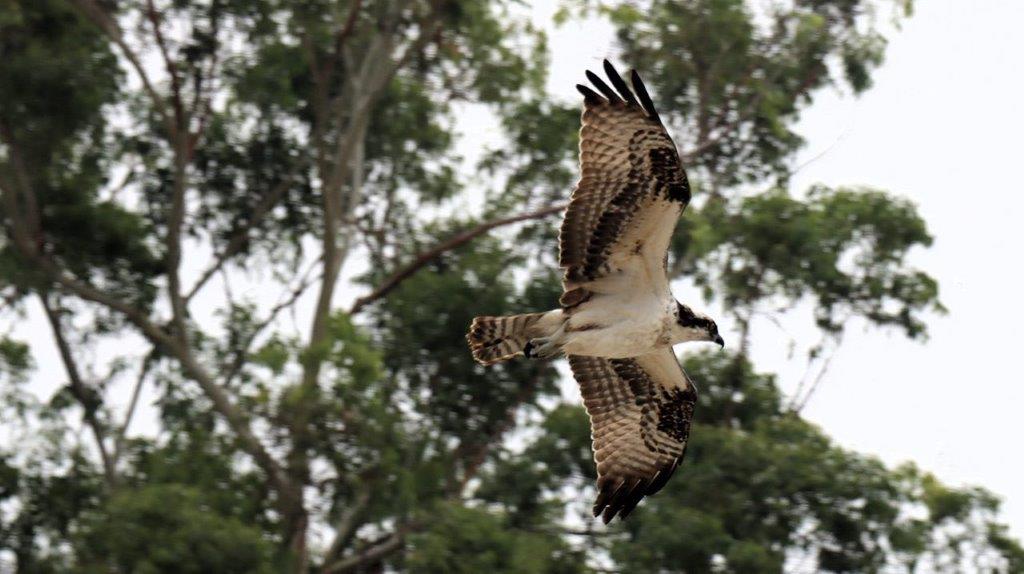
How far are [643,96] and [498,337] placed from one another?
1759 mm

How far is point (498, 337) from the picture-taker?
379 inches

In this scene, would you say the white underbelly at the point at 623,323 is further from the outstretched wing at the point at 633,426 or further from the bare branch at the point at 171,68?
the bare branch at the point at 171,68

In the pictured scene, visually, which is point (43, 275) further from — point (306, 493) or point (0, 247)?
point (306, 493)

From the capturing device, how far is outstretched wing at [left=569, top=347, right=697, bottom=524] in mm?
10055

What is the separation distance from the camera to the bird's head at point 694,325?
29.8ft

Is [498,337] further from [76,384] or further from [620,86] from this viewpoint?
[76,384]

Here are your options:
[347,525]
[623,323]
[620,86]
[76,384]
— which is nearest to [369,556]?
[347,525]

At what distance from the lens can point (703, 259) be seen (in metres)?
15.6

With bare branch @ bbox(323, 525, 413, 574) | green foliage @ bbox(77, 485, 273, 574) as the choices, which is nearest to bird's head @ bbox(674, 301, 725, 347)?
green foliage @ bbox(77, 485, 273, 574)

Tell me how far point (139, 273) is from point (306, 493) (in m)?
3.35

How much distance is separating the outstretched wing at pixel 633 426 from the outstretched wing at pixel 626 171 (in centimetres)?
143

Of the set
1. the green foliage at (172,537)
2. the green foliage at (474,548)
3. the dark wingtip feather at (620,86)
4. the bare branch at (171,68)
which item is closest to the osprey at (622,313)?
the dark wingtip feather at (620,86)

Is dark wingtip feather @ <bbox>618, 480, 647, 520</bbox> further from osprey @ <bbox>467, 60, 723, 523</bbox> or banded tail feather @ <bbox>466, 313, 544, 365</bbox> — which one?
banded tail feather @ <bbox>466, 313, 544, 365</bbox>

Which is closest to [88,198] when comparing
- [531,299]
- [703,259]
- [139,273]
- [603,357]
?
[139,273]
